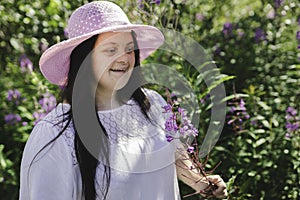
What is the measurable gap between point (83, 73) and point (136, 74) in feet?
0.83

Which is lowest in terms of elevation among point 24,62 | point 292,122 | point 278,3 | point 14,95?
point 14,95

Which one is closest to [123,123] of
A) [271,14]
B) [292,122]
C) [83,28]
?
[83,28]

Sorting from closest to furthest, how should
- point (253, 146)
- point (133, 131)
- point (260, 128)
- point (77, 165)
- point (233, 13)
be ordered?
1. point (77, 165)
2. point (133, 131)
3. point (253, 146)
4. point (260, 128)
5. point (233, 13)

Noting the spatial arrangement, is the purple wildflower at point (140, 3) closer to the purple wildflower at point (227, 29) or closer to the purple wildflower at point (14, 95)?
the purple wildflower at point (227, 29)

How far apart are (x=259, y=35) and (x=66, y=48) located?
1.63m

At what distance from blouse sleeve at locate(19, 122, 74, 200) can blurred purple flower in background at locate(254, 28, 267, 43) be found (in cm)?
175

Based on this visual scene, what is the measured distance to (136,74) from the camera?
6.52ft

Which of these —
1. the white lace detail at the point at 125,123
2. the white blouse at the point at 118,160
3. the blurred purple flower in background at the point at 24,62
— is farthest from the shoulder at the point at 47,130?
the blurred purple flower in background at the point at 24,62

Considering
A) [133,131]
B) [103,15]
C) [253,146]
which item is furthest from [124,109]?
[253,146]

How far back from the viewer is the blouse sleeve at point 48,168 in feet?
5.55

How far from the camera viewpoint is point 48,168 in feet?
5.56

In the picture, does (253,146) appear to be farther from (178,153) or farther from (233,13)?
(233,13)

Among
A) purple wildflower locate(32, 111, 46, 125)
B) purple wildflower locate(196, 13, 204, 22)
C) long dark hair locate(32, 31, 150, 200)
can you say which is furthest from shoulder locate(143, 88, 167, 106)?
purple wildflower locate(196, 13, 204, 22)

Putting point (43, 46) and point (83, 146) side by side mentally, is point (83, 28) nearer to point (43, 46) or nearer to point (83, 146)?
point (83, 146)
